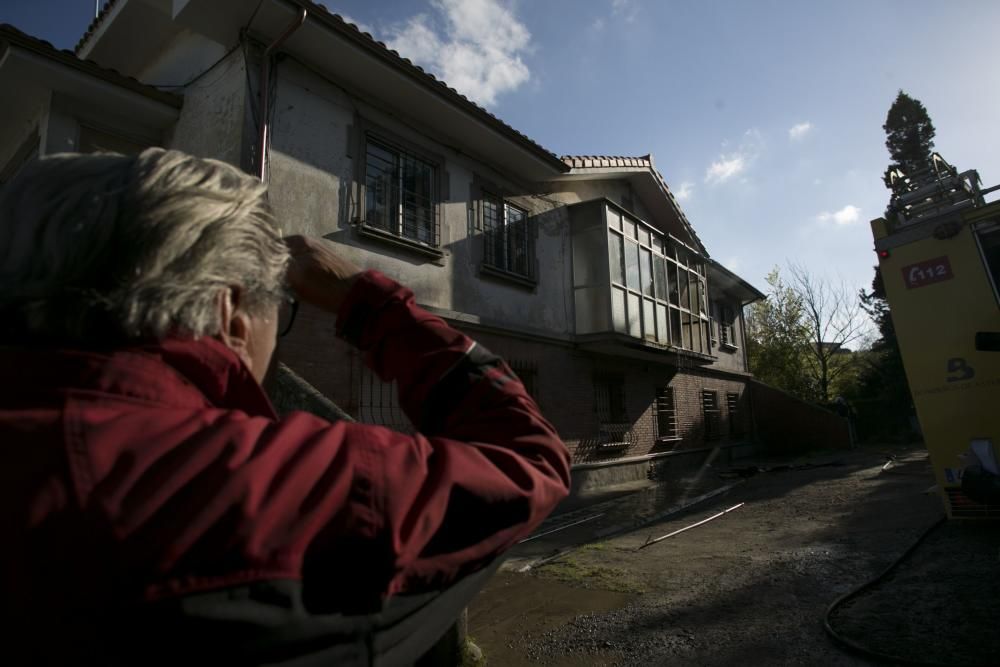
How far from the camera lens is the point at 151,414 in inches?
22.5

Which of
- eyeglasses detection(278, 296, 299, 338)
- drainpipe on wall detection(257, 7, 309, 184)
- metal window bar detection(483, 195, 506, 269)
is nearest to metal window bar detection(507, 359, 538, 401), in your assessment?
metal window bar detection(483, 195, 506, 269)

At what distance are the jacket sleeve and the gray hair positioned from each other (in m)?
0.23

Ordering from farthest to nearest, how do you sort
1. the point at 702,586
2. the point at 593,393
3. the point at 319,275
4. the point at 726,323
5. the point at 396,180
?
the point at 726,323 → the point at 593,393 → the point at 396,180 → the point at 702,586 → the point at 319,275

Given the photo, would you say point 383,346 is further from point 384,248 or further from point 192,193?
point 384,248

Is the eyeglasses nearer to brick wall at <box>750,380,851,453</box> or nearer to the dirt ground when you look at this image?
the dirt ground

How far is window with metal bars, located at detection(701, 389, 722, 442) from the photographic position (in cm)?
1634

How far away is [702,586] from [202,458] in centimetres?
481

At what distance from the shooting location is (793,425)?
19.0 metres

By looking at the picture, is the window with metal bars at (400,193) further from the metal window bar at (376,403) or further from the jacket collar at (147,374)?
the jacket collar at (147,374)

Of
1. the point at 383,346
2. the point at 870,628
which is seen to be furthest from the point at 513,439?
the point at 870,628

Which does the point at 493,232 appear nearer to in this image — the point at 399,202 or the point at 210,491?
the point at 399,202

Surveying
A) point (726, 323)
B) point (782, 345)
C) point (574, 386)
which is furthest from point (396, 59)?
point (782, 345)

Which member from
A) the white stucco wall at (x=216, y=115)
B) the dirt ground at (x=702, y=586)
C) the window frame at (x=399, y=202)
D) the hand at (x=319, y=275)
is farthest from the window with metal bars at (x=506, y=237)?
the hand at (x=319, y=275)

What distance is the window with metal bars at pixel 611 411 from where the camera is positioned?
1163 centimetres
